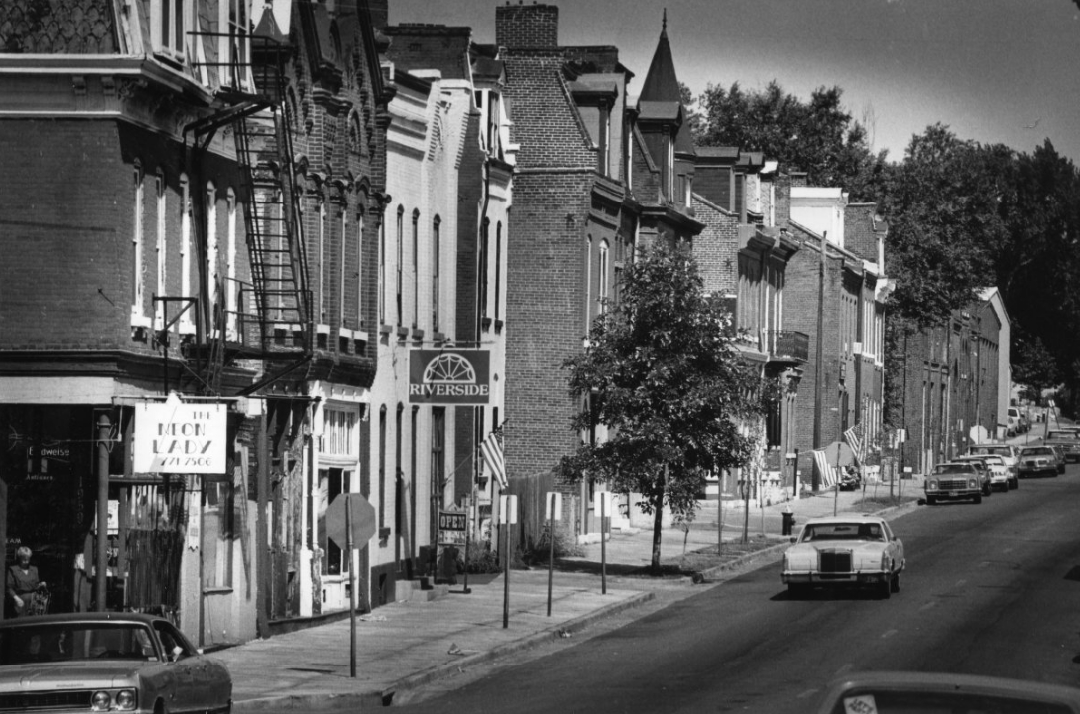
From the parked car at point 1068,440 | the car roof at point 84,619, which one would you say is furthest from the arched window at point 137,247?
the parked car at point 1068,440

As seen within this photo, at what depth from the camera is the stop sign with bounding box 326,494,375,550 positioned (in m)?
26.4

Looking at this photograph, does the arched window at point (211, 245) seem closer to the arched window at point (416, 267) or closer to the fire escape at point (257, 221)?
the fire escape at point (257, 221)

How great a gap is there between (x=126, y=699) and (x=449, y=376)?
20.7m

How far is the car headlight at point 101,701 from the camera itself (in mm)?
17453

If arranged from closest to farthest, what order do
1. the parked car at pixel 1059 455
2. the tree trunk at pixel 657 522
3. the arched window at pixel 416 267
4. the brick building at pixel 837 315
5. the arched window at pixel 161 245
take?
the arched window at pixel 161 245 → the arched window at pixel 416 267 → the tree trunk at pixel 657 522 → the brick building at pixel 837 315 → the parked car at pixel 1059 455

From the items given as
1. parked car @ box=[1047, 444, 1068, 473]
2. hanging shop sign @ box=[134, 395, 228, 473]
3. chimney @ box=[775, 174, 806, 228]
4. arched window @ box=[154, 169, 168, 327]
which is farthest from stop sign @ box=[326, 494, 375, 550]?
parked car @ box=[1047, 444, 1068, 473]

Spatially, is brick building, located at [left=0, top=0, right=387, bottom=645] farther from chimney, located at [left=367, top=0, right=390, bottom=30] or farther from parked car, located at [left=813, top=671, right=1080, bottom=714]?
parked car, located at [left=813, top=671, right=1080, bottom=714]

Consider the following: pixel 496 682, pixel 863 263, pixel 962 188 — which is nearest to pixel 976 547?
pixel 496 682

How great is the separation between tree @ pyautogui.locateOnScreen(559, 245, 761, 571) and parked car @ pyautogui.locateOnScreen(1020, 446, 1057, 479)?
5257 centimetres

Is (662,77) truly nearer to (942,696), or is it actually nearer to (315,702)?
(315,702)

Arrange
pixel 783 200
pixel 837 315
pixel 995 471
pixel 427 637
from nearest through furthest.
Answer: pixel 427 637
pixel 783 200
pixel 995 471
pixel 837 315

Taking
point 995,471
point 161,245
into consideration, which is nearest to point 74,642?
point 161,245

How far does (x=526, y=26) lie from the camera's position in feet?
174

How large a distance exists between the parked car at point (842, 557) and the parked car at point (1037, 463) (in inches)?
2233
